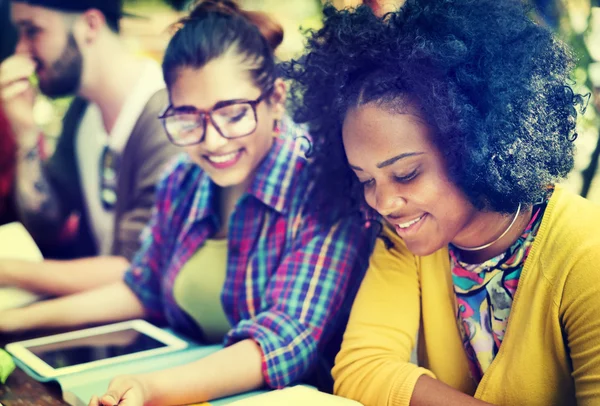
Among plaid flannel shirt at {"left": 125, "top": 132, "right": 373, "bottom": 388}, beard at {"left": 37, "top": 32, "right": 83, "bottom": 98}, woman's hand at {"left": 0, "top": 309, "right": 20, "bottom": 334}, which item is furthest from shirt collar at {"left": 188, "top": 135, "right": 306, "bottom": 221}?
beard at {"left": 37, "top": 32, "right": 83, "bottom": 98}

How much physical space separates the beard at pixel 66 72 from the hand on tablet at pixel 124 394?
1050mm

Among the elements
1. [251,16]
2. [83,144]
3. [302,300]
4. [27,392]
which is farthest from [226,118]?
[83,144]

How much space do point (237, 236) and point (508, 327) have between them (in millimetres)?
607

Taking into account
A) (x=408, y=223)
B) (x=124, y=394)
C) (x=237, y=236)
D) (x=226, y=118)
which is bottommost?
(x=124, y=394)

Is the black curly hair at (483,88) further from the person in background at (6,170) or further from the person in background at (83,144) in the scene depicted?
the person in background at (6,170)

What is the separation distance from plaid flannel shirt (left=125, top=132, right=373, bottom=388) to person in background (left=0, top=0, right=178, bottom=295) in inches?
9.4

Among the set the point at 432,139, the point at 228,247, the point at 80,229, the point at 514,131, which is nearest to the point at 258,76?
the point at 228,247

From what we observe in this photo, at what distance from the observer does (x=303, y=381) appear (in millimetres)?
1249

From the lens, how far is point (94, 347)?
1419mm

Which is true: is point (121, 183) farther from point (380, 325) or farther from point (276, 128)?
point (380, 325)

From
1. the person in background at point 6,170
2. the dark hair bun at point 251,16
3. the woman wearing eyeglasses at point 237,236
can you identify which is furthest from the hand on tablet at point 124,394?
the person in background at point 6,170

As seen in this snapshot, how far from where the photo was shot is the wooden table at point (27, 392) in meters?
1.18

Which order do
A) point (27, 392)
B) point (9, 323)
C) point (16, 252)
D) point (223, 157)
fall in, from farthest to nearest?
point (16, 252), point (9, 323), point (223, 157), point (27, 392)

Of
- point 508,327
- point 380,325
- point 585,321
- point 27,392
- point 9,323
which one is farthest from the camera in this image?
point 9,323
